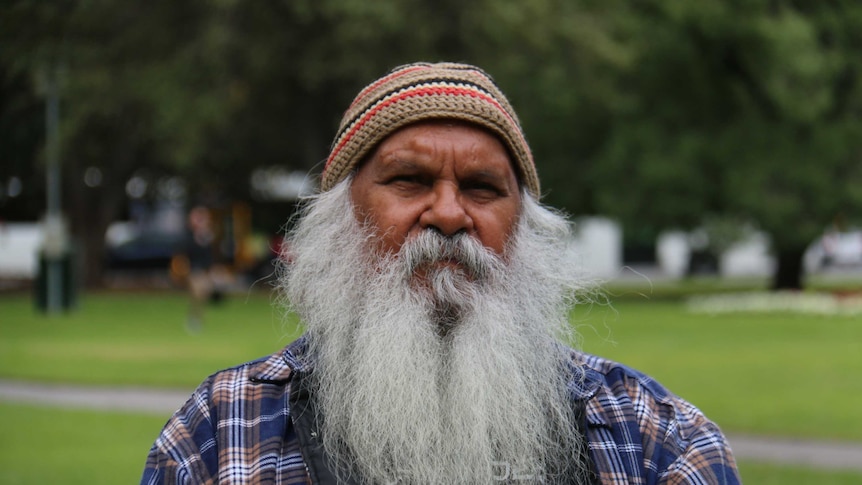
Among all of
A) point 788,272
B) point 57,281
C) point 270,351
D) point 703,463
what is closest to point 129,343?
point 270,351

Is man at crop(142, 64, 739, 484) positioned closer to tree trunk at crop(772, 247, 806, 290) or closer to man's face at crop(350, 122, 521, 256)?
man's face at crop(350, 122, 521, 256)

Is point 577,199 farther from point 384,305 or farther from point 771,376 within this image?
point 384,305

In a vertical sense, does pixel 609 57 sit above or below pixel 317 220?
above

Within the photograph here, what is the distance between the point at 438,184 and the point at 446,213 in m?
0.08

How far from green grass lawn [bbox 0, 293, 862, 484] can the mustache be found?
491 millimetres

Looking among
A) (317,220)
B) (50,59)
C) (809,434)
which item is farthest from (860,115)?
(317,220)

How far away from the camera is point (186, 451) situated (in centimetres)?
215

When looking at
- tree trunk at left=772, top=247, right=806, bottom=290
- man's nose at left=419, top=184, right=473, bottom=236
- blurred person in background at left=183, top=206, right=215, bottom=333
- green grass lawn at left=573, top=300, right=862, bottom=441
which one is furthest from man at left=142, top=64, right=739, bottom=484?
tree trunk at left=772, top=247, right=806, bottom=290

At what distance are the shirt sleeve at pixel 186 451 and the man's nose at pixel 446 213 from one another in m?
0.58

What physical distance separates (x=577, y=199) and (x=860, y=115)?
597 centimetres

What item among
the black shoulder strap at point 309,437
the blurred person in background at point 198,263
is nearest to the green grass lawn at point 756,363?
the black shoulder strap at point 309,437

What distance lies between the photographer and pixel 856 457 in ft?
24.4

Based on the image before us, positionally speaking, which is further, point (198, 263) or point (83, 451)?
point (198, 263)

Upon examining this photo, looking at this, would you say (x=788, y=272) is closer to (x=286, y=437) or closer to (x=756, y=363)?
(x=756, y=363)
